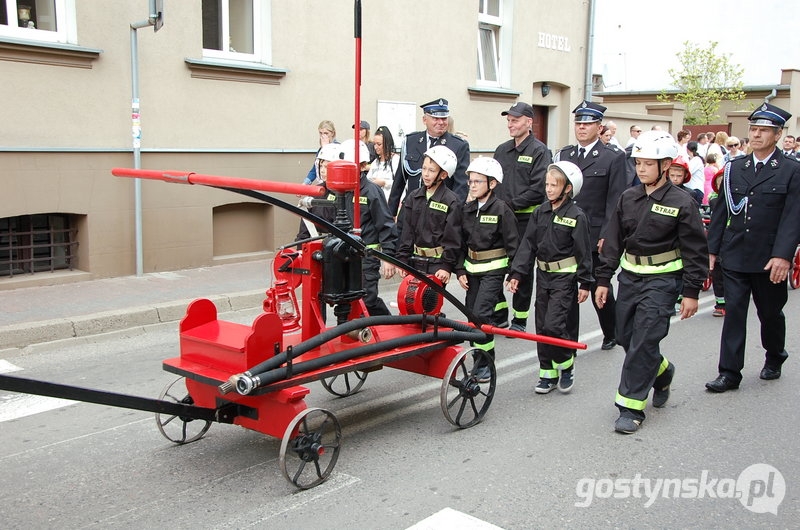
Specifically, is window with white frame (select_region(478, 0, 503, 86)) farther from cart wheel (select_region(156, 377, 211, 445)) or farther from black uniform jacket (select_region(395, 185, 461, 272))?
cart wheel (select_region(156, 377, 211, 445))

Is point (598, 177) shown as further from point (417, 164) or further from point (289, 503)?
point (289, 503)

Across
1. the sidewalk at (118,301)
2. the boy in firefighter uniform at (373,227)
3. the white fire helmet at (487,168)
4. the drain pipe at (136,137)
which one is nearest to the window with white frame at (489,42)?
the sidewalk at (118,301)

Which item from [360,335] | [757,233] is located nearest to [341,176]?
[360,335]

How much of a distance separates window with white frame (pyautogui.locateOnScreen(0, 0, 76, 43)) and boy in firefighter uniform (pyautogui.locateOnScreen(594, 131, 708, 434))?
22.4 ft

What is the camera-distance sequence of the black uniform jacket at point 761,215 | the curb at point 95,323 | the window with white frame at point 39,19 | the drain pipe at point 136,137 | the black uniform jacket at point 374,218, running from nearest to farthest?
the black uniform jacket at point 761,215 < the black uniform jacket at point 374,218 < the curb at point 95,323 < the window with white frame at point 39,19 < the drain pipe at point 136,137

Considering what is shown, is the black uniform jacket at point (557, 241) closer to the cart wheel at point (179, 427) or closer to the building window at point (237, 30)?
the cart wheel at point (179, 427)

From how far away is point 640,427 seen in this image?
5113mm

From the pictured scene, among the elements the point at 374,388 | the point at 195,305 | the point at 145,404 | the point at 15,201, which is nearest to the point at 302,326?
the point at 195,305

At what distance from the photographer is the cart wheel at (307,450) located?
3.95 m

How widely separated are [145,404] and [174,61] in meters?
7.21

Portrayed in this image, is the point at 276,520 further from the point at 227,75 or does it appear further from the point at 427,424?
the point at 227,75

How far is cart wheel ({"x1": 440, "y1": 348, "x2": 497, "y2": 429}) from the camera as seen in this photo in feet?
16.0

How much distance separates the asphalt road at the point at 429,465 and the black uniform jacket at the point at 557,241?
0.91 m

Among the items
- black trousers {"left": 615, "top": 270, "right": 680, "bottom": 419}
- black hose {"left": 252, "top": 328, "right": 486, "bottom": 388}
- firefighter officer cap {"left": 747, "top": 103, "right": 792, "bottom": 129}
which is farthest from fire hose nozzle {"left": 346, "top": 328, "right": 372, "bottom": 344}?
firefighter officer cap {"left": 747, "top": 103, "right": 792, "bottom": 129}
